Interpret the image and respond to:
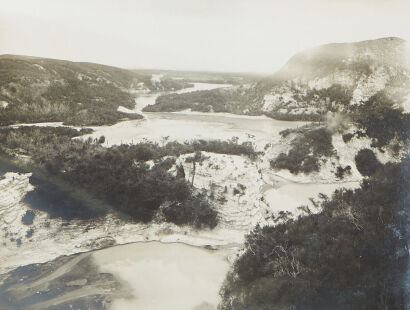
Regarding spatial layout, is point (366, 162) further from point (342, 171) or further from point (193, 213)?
point (193, 213)

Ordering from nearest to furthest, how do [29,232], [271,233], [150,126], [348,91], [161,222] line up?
[271,233] → [29,232] → [161,222] → [150,126] → [348,91]

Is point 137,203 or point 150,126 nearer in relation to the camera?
point 137,203

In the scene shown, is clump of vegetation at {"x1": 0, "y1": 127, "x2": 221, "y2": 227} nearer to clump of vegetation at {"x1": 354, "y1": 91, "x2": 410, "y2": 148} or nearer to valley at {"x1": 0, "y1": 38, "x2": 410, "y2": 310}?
valley at {"x1": 0, "y1": 38, "x2": 410, "y2": 310}

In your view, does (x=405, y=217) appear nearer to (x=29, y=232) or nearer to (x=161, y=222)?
(x=161, y=222)

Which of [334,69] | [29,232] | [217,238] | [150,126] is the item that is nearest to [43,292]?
[29,232]

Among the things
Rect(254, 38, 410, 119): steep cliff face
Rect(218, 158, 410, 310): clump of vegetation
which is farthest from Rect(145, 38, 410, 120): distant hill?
Rect(218, 158, 410, 310): clump of vegetation

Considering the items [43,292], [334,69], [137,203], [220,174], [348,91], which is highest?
[334,69]

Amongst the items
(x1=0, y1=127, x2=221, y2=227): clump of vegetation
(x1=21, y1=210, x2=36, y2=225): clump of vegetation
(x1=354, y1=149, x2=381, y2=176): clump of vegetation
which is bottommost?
(x1=21, y1=210, x2=36, y2=225): clump of vegetation
